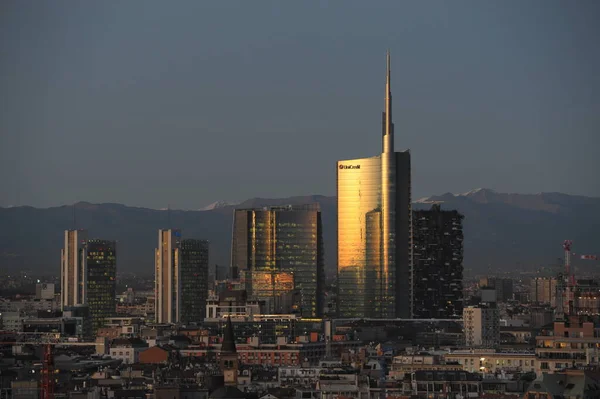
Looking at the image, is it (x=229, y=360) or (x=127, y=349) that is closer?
(x=229, y=360)

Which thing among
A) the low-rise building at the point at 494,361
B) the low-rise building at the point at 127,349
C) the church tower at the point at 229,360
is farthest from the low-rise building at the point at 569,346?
the low-rise building at the point at 127,349

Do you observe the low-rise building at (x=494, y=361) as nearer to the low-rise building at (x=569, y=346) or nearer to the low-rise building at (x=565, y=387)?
the low-rise building at (x=569, y=346)

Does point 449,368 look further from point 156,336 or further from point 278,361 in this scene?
point 156,336

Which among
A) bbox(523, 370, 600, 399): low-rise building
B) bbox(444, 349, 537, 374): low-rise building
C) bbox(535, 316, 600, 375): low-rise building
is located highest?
bbox(535, 316, 600, 375): low-rise building

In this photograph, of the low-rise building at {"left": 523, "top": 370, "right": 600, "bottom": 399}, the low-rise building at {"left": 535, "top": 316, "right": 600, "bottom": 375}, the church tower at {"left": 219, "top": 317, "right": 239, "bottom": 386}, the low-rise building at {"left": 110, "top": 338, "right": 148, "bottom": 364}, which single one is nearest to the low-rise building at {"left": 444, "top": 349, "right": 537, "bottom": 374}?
the low-rise building at {"left": 535, "top": 316, "right": 600, "bottom": 375}

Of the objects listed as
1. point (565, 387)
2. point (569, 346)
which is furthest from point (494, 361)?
point (565, 387)

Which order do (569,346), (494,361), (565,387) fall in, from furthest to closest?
(494,361) < (569,346) < (565,387)

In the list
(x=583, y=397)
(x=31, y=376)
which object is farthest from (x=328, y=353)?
(x=583, y=397)

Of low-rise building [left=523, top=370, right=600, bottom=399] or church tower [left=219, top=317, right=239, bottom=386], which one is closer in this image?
low-rise building [left=523, top=370, right=600, bottom=399]

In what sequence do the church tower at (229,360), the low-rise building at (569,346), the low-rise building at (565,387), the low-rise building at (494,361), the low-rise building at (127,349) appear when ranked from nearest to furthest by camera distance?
the low-rise building at (565,387)
the low-rise building at (569,346)
the church tower at (229,360)
the low-rise building at (494,361)
the low-rise building at (127,349)

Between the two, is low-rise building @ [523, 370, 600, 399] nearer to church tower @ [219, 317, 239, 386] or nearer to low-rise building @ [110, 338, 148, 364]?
church tower @ [219, 317, 239, 386]

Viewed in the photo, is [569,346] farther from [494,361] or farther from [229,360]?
[494,361]

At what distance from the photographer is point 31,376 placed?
123 metres

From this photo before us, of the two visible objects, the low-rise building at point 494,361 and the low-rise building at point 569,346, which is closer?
the low-rise building at point 569,346
